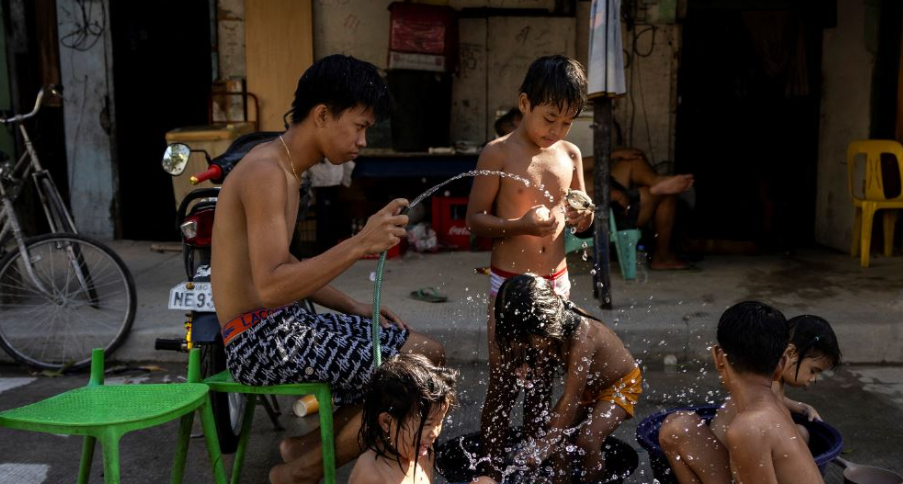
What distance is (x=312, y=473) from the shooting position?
10.4 ft

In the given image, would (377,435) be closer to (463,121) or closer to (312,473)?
(312,473)

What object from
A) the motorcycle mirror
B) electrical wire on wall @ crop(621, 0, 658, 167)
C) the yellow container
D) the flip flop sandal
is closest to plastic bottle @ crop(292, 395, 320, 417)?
the motorcycle mirror

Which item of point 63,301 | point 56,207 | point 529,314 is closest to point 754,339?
point 529,314

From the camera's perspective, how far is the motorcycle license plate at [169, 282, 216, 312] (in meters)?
3.80

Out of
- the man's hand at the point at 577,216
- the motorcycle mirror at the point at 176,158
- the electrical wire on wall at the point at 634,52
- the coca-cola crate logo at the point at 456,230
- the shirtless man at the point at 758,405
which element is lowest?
the coca-cola crate logo at the point at 456,230

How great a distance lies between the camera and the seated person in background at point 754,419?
9.11 ft

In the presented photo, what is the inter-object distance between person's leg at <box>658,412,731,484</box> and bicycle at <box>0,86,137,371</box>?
3400mm

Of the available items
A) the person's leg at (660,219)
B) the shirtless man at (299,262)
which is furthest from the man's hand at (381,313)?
the person's leg at (660,219)

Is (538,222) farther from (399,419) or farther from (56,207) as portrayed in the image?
(56,207)

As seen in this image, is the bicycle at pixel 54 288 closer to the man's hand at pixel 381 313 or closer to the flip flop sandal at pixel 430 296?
the flip flop sandal at pixel 430 296

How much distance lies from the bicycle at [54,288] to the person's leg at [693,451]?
11.2 ft

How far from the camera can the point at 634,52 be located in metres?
8.35

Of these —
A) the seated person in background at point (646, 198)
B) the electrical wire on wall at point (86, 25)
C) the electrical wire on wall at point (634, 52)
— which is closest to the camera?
the seated person in background at point (646, 198)

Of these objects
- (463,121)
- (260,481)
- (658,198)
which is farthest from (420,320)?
(463,121)
